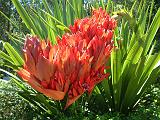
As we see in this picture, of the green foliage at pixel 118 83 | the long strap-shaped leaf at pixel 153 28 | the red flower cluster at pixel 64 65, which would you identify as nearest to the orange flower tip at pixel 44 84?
the red flower cluster at pixel 64 65

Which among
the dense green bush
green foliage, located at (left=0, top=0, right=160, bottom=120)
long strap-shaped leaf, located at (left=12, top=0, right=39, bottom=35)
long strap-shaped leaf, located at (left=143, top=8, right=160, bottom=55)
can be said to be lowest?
the dense green bush

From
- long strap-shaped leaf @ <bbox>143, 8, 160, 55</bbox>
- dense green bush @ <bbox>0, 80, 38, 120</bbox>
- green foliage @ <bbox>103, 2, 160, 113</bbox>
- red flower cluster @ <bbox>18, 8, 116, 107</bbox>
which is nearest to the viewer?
red flower cluster @ <bbox>18, 8, 116, 107</bbox>

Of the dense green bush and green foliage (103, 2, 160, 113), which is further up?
green foliage (103, 2, 160, 113)

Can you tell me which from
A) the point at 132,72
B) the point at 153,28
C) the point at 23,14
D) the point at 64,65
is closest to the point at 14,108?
the point at 23,14

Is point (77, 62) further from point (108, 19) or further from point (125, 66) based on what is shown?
point (125, 66)

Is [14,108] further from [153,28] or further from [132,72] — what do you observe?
[153,28]

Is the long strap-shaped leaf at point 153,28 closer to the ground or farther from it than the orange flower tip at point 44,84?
closer to the ground

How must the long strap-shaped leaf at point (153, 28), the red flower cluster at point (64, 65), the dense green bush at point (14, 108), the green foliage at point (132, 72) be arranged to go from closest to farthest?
the red flower cluster at point (64, 65)
the green foliage at point (132, 72)
the long strap-shaped leaf at point (153, 28)
the dense green bush at point (14, 108)

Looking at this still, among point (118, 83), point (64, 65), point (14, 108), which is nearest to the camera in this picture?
point (64, 65)

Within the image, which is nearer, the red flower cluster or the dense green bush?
the red flower cluster

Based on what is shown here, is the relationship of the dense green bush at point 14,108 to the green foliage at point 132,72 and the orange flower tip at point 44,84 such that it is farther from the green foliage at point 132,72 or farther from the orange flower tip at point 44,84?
the orange flower tip at point 44,84

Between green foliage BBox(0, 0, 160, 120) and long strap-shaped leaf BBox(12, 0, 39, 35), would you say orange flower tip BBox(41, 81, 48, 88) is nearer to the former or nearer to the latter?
green foliage BBox(0, 0, 160, 120)

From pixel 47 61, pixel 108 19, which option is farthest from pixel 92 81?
pixel 108 19

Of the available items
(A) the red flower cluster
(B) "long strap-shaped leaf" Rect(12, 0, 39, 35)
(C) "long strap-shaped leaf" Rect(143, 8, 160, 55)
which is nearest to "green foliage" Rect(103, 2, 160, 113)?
(C) "long strap-shaped leaf" Rect(143, 8, 160, 55)
